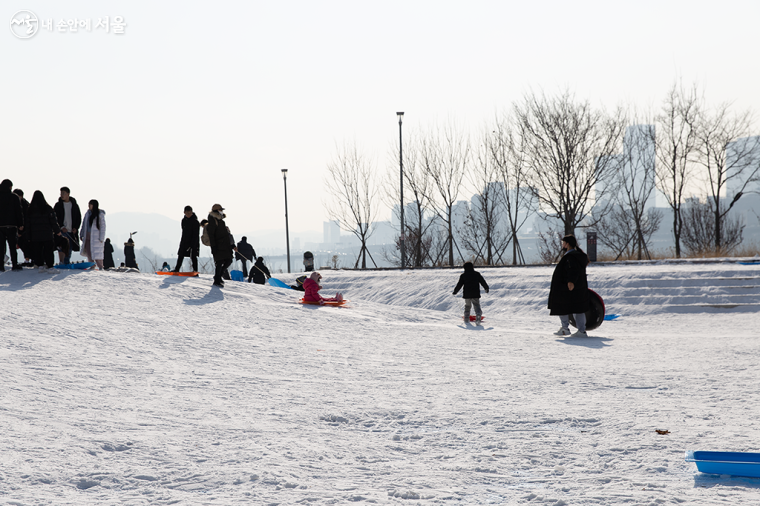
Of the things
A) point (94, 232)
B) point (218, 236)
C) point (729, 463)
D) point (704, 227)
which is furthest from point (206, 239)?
point (704, 227)

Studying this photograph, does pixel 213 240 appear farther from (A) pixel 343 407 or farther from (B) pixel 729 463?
(B) pixel 729 463

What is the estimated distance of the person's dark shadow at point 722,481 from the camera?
358 centimetres

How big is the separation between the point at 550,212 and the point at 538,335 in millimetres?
21539

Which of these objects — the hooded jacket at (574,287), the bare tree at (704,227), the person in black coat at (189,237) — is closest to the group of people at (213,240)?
the person in black coat at (189,237)

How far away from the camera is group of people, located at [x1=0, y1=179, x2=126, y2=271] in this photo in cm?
1240

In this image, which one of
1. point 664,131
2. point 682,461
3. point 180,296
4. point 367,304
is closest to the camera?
point 682,461

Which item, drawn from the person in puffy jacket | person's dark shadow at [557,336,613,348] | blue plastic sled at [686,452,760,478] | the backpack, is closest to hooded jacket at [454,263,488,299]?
person's dark shadow at [557,336,613,348]

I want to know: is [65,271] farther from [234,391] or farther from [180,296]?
[234,391]

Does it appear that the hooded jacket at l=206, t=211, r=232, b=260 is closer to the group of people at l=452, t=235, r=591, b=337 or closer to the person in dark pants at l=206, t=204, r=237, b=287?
the person in dark pants at l=206, t=204, r=237, b=287

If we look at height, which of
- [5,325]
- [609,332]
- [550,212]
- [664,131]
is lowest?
[609,332]

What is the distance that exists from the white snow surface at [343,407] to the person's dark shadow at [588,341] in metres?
0.12

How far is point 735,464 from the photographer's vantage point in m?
3.71

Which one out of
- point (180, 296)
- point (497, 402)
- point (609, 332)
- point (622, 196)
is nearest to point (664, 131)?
point (622, 196)

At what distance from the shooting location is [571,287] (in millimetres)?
10273
